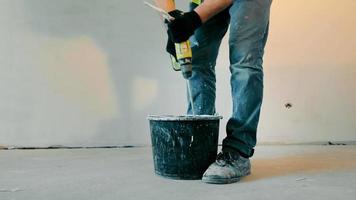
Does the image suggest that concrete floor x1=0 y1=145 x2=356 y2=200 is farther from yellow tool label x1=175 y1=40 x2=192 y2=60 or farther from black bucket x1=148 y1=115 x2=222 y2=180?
yellow tool label x1=175 y1=40 x2=192 y2=60

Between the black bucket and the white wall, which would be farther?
the white wall

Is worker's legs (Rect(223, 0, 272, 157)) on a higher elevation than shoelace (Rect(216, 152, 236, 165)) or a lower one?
higher

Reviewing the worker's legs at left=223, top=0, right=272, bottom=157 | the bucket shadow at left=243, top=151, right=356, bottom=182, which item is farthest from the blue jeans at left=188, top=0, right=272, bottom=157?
the bucket shadow at left=243, top=151, right=356, bottom=182

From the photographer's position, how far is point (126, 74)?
2.20 metres

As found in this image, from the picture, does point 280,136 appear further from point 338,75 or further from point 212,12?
point 212,12

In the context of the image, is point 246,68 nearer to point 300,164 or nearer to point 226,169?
point 226,169

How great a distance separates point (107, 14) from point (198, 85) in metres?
0.91

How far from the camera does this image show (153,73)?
2203 mm

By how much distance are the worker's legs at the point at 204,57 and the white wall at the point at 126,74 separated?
2.23 feet

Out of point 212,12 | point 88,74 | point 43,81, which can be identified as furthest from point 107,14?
point 212,12

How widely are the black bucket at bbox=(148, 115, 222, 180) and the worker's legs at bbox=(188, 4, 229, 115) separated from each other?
0.24 m

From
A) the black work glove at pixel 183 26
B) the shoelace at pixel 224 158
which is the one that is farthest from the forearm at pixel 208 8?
the shoelace at pixel 224 158

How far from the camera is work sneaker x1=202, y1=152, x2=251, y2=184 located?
1.25m

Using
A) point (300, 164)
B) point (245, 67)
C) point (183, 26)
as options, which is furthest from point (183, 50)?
point (300, 164)
